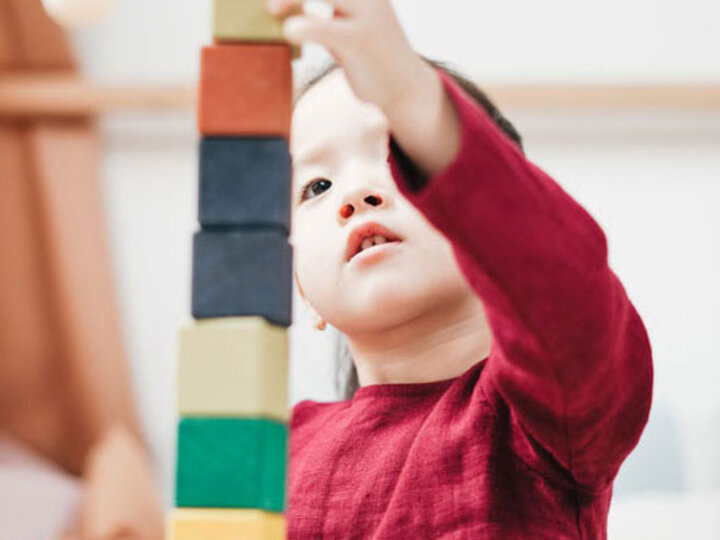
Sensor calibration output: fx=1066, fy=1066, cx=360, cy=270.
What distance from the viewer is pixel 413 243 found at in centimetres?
57

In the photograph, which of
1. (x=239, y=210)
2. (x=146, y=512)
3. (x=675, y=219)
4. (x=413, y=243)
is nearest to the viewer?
(x=239, y=210)

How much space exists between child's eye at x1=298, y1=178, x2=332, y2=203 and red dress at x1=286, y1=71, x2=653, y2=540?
12cm

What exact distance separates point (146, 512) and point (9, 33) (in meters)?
0.69

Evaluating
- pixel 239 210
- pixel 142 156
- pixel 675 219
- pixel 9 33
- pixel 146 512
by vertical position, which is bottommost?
pixel 146 512

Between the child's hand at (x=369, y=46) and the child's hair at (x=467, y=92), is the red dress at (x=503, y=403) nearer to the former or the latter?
the child's hand at (x=369, y=46)

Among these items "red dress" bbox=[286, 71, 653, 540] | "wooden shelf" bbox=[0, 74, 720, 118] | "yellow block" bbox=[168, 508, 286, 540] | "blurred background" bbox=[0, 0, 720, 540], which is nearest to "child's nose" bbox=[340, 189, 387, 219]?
"red dress" bbox=[286, 71, 653, 540]

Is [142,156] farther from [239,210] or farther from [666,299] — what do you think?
[239,210]

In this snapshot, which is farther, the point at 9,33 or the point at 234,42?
the point at 9,33

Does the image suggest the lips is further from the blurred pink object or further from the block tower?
the blurred pink object

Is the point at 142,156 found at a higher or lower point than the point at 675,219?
higher

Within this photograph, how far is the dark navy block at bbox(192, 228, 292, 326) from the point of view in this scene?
429mm

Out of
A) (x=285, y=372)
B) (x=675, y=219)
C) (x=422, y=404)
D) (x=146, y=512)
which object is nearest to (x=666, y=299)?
(x=675, y=219)

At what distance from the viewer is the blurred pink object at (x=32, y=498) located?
4.02 ft

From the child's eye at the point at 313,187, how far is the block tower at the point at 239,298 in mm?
167
